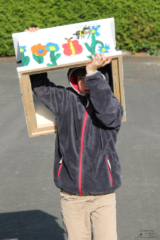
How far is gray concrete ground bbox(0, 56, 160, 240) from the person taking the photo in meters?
3.53

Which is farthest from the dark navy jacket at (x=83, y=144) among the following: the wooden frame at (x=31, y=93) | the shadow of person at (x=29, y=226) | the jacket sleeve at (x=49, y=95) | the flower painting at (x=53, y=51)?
the shadow of person at (x=29, y=226)

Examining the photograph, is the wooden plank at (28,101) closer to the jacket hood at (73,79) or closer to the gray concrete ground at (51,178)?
the jacket hood at (73,79)

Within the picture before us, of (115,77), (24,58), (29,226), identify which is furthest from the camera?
(29,226)

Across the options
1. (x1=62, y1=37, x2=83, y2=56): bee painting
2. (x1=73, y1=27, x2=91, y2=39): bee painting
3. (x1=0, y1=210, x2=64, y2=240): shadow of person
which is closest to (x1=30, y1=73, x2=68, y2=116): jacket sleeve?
(x1=62, y1=37, x2=83, y2=56): bee painting

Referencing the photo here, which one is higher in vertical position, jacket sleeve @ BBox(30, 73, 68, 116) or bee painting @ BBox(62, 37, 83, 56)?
bee painting @ BBox(62, 37, 83, 56)

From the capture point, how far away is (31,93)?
2396 mm

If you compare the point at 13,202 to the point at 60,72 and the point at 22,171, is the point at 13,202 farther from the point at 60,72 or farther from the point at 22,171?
the point at 60,72

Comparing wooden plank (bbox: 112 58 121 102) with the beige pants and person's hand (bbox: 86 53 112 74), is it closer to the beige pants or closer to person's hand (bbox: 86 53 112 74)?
person's hand (bbox: 86 53 112 74)

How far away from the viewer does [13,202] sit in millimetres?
4000

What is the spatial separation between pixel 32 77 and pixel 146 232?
204 centimetres

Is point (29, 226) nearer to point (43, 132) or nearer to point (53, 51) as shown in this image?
point (43, 132)

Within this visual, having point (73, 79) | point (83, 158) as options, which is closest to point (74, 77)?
point (73, 79)

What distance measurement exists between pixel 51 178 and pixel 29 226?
97cm

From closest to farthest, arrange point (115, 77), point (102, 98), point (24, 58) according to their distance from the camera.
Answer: point (102, 98) → point (24, 58) → point (115, 77)
